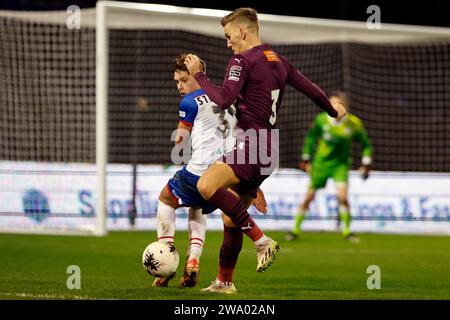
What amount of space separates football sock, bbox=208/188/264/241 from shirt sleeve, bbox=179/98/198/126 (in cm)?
104

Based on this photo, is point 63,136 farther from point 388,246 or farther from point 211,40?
point 388,246

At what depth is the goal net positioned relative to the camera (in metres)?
13.6

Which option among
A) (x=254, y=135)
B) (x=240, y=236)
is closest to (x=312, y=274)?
(x=240, y=236)

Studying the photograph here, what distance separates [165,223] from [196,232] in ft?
0.99

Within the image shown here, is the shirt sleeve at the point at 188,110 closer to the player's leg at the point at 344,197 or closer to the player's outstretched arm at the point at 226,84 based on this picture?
the player's outstretched arm at the point at 226,84

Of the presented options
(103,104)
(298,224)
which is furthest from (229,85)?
(298,224)

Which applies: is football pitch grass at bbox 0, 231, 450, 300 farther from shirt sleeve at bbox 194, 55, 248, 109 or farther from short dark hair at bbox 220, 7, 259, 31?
short dark hair at bbox 220, 7, 259, 31

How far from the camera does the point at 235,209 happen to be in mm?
6199

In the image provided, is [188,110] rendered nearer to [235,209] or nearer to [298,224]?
[235,209]

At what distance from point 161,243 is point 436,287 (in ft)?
7.80

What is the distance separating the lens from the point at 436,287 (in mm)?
7414

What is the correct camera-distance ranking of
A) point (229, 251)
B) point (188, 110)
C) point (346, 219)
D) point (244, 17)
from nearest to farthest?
point (244, 17)
point (229, 251)
point (188, 110)
point (346, 219)

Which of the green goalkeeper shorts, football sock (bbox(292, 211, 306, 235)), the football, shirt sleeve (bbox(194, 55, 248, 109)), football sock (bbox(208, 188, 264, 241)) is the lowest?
football sock (bbox(292, 211, 306, 235))

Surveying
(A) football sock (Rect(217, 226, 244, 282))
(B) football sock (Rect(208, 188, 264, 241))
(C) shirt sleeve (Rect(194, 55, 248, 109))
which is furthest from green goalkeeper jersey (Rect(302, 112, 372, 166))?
(C) shirt sleeve (Rect(194, 55, 248, 109))
